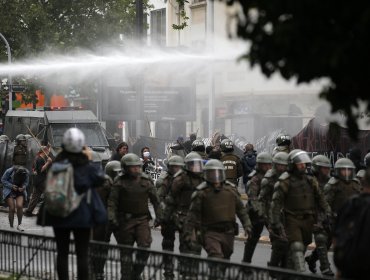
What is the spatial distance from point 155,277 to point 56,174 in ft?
4.24

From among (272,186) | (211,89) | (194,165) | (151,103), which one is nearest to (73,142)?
(194,165)

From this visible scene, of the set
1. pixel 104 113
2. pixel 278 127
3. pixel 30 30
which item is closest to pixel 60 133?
pixel 104 113

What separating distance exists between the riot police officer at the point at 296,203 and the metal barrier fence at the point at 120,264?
2.48 meters

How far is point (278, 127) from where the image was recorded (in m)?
39.6

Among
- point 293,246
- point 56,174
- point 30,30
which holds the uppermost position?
point 30,30

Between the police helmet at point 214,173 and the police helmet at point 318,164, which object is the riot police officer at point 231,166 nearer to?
the police helmet at point 318,164

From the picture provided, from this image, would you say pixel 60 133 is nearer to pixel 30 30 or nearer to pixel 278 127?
pixel 278 127

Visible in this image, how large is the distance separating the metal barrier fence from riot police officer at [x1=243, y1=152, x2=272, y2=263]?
289 centimetres

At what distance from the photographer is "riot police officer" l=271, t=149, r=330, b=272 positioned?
1241 centimetres

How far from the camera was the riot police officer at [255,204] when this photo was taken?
13828mm

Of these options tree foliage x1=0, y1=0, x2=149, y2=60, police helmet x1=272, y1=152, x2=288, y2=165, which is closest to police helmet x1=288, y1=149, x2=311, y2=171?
police helmet x1=272, y1=152, x2=288, y2=165

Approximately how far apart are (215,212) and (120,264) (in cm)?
198

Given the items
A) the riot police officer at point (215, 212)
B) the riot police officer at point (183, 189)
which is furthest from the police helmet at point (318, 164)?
the riot police officer at point (215, 212)

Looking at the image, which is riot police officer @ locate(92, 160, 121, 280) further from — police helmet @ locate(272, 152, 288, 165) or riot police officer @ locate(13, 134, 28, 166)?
riot police officer @ locate(13, 134, 28, 166)
